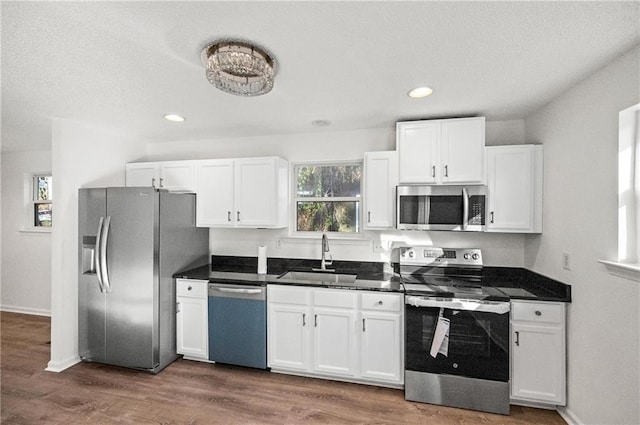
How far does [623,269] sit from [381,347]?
1.70m

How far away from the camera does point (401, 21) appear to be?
1.41m

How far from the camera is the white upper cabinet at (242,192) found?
124 inches

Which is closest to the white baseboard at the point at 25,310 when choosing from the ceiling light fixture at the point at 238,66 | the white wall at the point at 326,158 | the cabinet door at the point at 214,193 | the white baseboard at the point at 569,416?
the white wall at the point at 326,158

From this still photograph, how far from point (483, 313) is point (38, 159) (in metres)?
6.11

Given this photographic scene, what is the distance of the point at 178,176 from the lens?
3389mm

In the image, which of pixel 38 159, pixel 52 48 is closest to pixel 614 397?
pixel 52 48

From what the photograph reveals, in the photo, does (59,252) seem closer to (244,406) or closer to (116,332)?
(116,332)

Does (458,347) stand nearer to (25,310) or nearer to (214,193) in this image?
(214,193)

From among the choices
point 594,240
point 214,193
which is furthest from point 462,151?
point 214,193

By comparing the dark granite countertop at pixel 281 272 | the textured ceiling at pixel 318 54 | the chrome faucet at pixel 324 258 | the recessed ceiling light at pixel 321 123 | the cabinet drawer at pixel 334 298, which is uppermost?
the textured ceiling at pixel 318 54

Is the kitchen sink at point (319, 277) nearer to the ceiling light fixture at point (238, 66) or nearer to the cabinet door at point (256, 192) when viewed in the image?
the cabinet door at point (256, 192)

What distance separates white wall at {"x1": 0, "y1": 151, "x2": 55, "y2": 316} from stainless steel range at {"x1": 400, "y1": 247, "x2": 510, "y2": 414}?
5162mm

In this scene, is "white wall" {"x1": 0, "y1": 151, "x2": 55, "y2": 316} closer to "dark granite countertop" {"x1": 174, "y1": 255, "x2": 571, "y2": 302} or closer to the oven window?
"dark granite countertop" {"x1": 174, "y1": 255, "x2": 571, "y2": 302}

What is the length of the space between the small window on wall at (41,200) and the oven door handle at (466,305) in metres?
5.40
